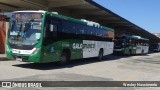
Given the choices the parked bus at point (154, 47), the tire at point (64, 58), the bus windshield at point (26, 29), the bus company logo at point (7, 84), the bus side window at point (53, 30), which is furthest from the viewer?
the parked bus at point (154, 47)

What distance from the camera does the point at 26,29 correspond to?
45.1 feet

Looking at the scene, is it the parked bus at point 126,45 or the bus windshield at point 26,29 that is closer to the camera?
the bus windshield at point 26,29

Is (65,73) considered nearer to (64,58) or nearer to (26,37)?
(26,37)

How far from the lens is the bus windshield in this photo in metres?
13.6

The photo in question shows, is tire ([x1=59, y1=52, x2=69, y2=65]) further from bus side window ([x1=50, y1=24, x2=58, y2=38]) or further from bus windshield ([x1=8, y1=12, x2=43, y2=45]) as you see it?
bus windshield ([x1=8, y1=12, x2=43, y2=45])

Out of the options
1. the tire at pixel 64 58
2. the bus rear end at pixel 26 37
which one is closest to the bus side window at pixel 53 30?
the bus rear end at pixel 26 37

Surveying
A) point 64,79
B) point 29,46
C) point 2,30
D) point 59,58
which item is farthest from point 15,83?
point 2,30

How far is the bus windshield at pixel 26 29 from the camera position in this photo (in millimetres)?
13625

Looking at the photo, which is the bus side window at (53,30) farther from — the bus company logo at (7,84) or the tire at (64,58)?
the bus company logo at (7,84)

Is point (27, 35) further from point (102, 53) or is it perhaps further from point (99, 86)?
point (102, 53)

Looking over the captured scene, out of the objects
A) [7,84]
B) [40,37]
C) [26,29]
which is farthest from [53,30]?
[7,84]

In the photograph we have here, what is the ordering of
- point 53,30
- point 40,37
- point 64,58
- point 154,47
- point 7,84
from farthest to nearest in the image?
point 154,47, point 64,58, point 53,30, point 40,37, point 7,84

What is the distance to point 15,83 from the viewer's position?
915 cm

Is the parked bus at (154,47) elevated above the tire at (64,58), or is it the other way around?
the tire at (64,58)
